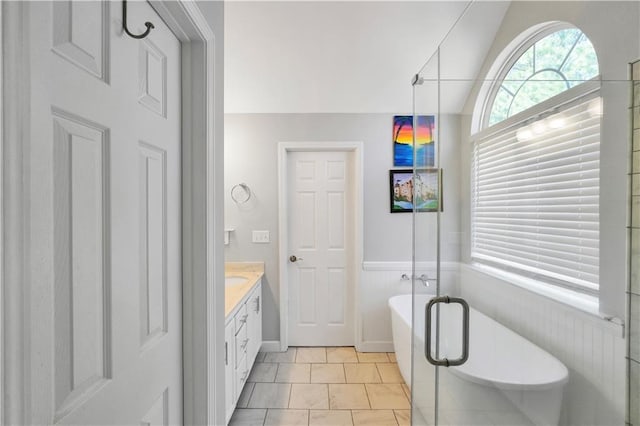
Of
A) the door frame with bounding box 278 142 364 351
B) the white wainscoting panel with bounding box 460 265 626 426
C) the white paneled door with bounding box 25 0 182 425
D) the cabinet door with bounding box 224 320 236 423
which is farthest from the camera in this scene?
the door frame with bounding box 278 142 364 351

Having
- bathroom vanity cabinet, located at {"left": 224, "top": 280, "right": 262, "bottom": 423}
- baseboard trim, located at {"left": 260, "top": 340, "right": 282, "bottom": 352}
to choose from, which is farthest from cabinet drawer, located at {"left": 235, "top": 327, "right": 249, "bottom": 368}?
baseboard trim, located at {"left": 260, "top": 340, "right": 282, "bottom": 352}

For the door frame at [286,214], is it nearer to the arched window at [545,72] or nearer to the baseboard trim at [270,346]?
the baseboard trim at [270,346]

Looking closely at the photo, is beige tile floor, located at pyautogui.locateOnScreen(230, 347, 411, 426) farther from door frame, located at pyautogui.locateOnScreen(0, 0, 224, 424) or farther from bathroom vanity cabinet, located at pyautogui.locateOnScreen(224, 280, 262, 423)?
door frame, located at pyautogui.locateOnScreen(0, 0, 224, 424)

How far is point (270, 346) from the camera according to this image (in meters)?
3.21

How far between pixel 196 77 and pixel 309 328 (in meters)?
2.86

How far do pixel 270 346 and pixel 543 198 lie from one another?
9.21 feet

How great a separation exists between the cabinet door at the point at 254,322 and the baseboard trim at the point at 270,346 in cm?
11

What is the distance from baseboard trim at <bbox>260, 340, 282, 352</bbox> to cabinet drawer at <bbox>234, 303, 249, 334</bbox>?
3.08ft

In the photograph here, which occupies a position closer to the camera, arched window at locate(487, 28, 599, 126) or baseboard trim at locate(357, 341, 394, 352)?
arched window at locate(487, 28, 599, 126)

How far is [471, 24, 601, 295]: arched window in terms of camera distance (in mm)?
977

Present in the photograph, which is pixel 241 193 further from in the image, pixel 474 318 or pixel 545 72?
pixel 545 72

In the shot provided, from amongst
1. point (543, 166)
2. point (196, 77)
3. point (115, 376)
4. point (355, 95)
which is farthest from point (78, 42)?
point (355, 95)

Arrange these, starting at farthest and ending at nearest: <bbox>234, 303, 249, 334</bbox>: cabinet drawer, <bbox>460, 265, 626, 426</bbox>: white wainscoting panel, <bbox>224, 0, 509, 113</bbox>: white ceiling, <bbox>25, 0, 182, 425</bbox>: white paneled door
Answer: <bbox>224, 0, 509, 113</bbox>: white ceiling, <bbox>234, 303, 249, 334</bbox>: cabinet drawer, <bbox>460, 265, 626, 426</bbox>: white wainscoting panel, <bbox>25, 0, 182, 425</bbox>: white paneled door

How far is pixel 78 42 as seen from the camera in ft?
1.98
